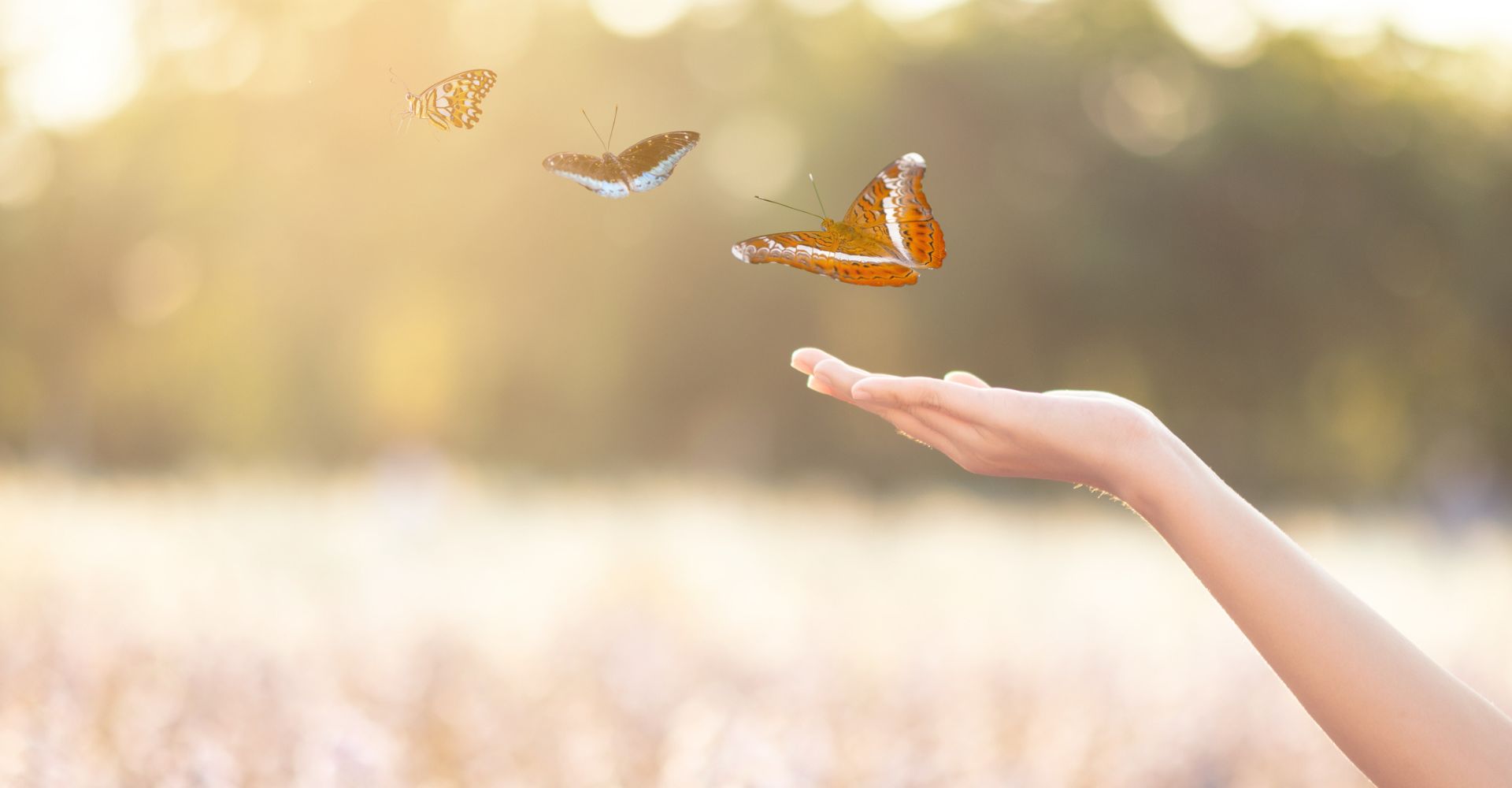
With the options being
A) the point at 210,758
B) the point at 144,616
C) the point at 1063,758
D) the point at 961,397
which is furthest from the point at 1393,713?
the point at 144,616

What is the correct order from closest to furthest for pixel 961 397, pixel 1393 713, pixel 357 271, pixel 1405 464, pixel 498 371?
pixel 1393 713
pixel 961 397
pixel 357 271
pixel 498 371
pixel 1405 464

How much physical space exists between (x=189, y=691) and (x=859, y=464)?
55.5 ft

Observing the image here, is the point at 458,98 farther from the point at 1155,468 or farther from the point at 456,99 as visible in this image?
the point at 1155,468

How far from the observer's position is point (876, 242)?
6.32ft

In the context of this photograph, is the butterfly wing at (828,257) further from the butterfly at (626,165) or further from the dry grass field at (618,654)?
the dry grass field at (618,654)

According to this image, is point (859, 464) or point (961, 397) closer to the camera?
point (961, 397)

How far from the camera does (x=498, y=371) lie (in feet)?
69.9

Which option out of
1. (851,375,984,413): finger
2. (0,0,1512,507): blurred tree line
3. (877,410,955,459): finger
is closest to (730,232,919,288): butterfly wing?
(851,375,984,413): finger

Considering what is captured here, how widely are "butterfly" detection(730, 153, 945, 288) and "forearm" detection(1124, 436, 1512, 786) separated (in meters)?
0.68

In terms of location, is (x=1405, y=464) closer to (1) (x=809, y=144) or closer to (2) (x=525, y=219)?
(1) (x=809, y=144)

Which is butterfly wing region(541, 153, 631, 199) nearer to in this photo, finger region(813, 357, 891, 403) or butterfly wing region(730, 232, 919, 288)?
butterfly wing region(730, 232, 919, 288)

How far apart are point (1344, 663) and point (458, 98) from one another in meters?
1.73

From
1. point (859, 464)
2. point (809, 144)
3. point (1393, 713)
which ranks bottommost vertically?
point (1393, 713)

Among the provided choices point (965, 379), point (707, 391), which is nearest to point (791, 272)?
point (707, 391)
